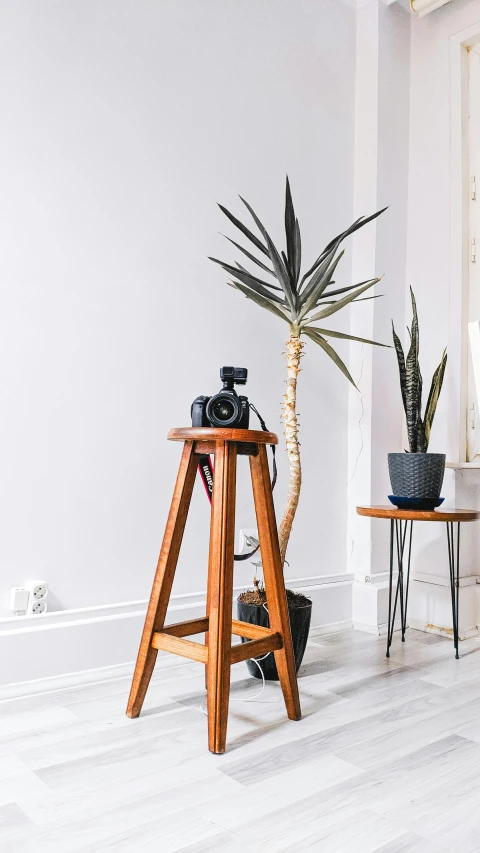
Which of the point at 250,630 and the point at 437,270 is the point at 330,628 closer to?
the point at 250,630

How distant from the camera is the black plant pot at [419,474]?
7.16 feet

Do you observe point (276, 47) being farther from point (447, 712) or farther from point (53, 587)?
point (447, 712)

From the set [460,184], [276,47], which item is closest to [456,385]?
[460,184]

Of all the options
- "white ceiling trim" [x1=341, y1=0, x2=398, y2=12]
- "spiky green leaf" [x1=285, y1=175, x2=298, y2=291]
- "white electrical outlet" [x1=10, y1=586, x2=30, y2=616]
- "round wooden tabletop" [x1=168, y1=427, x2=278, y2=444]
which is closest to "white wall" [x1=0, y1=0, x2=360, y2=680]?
"white electrical outlet" [x1=10, y1=586, x2=30, y2=616]

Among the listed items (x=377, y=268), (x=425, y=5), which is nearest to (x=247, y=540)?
(x=377, y=268)

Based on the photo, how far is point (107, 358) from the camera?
79.5 inches

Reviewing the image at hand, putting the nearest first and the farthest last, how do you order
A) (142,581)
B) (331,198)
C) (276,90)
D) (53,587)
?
(53,587), (142,581), (276,90), (331,198)

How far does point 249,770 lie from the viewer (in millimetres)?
1367

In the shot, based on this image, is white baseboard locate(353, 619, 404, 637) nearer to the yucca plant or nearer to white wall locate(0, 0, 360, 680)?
white wall locate(0, 0, 360, 680)

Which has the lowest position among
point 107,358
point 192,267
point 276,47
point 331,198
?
point 107,358

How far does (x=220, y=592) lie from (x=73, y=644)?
2.13 ft

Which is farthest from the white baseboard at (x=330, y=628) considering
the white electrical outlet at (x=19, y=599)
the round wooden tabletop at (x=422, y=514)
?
the white electrical outlet at (x=19, y=599)

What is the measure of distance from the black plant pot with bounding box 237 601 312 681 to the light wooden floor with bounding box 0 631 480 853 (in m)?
0.05

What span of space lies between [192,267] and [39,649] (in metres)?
1.26
